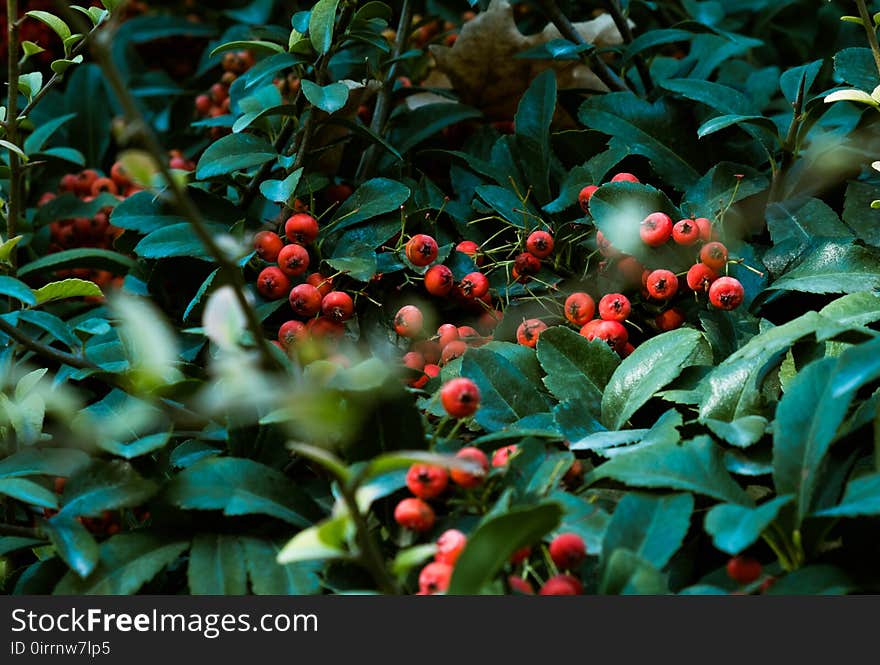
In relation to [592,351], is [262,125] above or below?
above

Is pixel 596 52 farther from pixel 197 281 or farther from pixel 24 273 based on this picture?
pixel 24 273

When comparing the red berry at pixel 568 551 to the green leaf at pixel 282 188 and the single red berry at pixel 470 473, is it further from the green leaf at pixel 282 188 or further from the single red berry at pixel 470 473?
the green leaf at pixel 282 188

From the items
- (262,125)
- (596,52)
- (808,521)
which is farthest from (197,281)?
(808,521)

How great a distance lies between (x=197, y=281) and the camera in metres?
1.08

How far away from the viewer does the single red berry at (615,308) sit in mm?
920

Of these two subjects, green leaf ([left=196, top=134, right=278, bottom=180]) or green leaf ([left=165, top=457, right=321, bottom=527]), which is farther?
green leaf ([left=196, top=134, right=278, bottom=180])

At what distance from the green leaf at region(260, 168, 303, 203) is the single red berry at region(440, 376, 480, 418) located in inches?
13.7

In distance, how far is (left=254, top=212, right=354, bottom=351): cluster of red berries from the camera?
945mm

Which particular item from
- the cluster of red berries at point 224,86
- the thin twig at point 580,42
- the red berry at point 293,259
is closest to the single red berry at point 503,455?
the red berry at point 293,259

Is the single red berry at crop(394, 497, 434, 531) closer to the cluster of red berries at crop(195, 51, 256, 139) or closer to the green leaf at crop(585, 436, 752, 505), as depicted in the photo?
the green leaf at crop(585, 436, 752, 505)

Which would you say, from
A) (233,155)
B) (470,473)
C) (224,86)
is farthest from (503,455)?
(224,86)

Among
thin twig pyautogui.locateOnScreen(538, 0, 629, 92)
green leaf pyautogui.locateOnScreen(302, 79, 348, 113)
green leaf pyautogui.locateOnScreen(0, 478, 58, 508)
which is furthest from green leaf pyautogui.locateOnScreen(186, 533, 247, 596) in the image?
thin twig pyautogui.locateOnScreen(538, 0, 629, 92)

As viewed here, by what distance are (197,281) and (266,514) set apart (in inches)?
16.4

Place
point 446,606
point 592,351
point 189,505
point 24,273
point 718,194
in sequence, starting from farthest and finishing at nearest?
point 24,273, point 718,194, point 592,351, point 189,505, point 446,606
